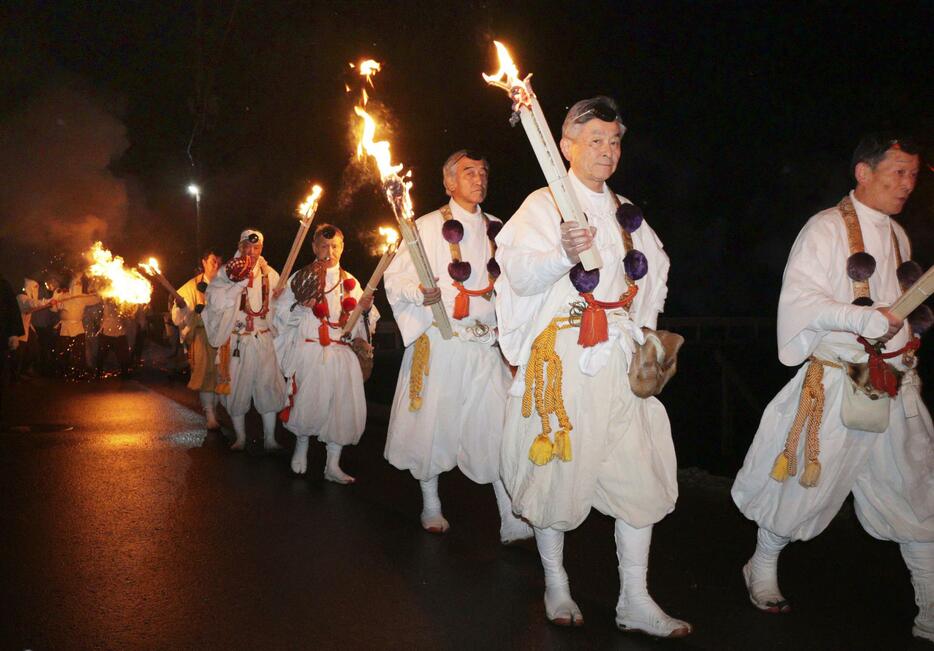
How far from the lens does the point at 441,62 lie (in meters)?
13.5

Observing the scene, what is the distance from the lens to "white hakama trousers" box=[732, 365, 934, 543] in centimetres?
390

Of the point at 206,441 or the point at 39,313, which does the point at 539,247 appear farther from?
the point at 39,313

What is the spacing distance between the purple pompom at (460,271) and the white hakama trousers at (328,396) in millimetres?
2377

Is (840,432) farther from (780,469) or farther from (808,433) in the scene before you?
(780,469)

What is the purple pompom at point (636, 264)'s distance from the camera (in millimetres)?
3855

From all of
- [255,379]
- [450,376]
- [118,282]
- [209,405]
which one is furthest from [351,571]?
[118,282]

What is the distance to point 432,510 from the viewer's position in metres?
5.72

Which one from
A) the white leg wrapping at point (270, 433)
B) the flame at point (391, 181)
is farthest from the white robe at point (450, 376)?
the white leg wrapping at point (270, 433)

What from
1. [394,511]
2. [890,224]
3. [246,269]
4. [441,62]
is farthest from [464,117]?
[890,224]

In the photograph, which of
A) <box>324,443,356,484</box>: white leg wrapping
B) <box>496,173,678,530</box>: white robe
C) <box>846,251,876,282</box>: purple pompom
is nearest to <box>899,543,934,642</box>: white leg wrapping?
<box>496,173,678,530</box>: white robe

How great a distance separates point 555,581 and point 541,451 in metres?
0.69

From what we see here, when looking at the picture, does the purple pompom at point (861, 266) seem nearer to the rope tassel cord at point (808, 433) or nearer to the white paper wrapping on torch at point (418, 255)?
the rope tassel cord at point (808, 433)

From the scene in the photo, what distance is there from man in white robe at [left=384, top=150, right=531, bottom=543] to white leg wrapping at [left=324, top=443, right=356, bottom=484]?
167cm

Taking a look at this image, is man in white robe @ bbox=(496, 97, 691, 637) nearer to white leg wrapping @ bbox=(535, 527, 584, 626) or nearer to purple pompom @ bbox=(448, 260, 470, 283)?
white leg wrapping @ bbox=(535, 527, 584, 626)
